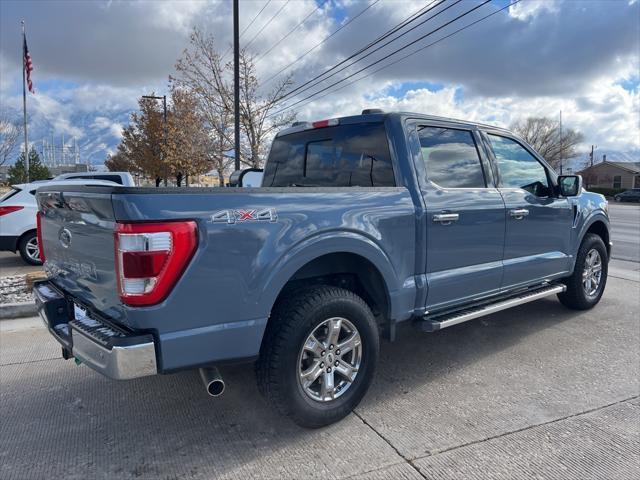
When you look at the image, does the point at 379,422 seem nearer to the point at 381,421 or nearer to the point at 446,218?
the point at 381,421

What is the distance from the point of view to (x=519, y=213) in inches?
169

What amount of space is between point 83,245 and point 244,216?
98 centimetres

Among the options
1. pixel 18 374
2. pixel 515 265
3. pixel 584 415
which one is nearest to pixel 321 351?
pixel 584 415

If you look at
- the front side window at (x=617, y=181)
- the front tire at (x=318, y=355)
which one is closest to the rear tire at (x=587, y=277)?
the front tire at (x=318, y=355)

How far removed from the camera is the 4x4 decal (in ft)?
8.21

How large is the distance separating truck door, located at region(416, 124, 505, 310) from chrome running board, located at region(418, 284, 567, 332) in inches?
3.7

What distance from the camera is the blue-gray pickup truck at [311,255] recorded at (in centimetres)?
242

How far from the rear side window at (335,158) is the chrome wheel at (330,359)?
114cm

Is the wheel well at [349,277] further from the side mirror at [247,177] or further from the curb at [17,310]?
the curb at [17,310]

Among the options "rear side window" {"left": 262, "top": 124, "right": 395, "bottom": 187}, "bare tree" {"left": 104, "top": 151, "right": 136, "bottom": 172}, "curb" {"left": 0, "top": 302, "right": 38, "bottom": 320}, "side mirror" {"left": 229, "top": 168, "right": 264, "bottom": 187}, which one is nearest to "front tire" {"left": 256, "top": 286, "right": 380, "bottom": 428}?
"rear side window" {"left": 262, "top": 124, "right": 395, "bottom": 187}

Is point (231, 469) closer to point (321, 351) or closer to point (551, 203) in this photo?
point (321, 351)

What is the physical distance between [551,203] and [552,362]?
1498mm

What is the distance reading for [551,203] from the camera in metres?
4.72

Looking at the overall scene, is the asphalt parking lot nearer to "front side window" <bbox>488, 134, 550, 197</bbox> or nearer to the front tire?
the front tire
